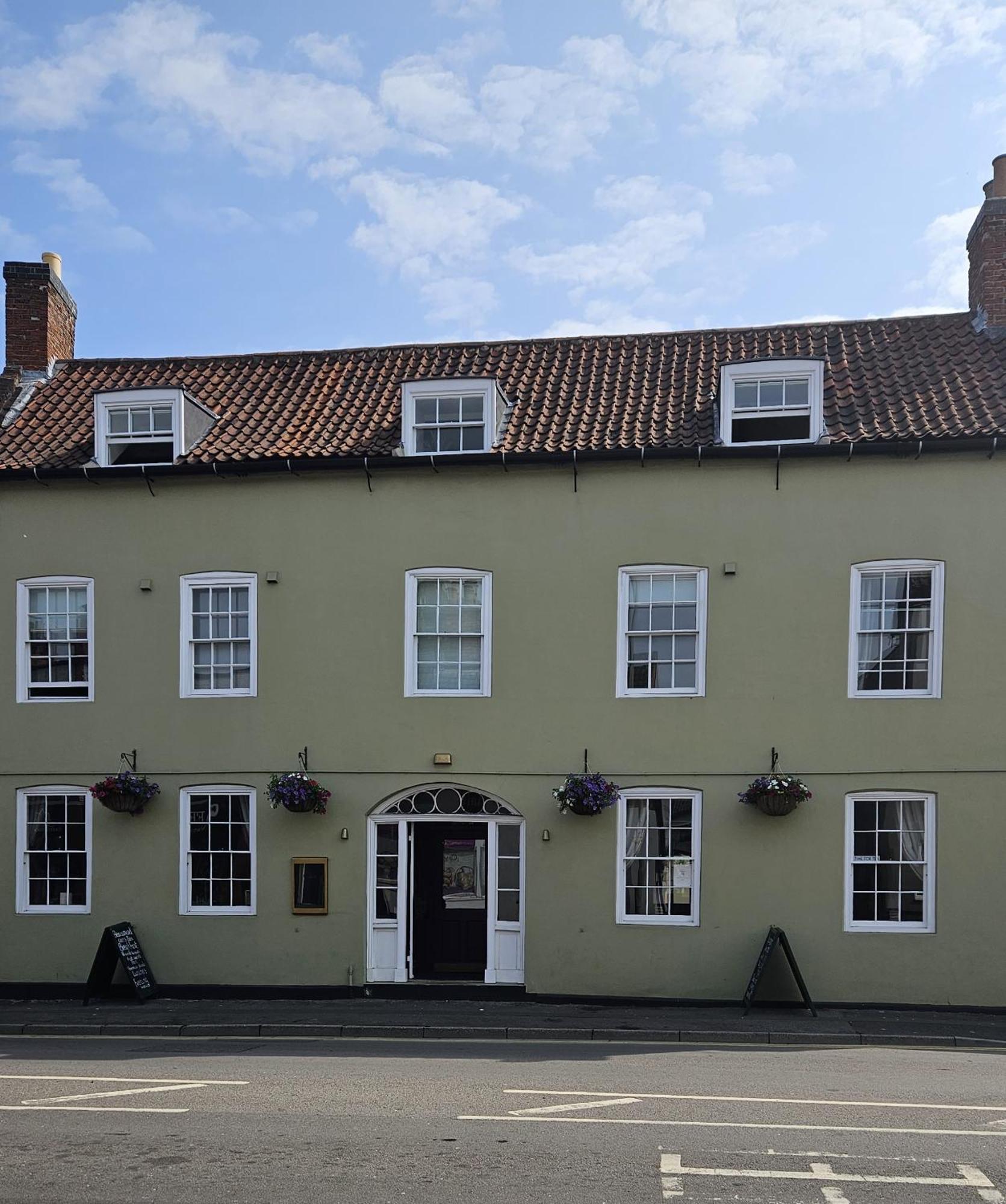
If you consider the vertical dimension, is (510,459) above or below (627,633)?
above

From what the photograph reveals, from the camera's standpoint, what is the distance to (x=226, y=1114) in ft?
28.8

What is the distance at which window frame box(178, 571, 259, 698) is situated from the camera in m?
15.3

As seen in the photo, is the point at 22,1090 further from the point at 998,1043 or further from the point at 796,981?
the point at 998,1043

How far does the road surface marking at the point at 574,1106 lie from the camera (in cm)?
887

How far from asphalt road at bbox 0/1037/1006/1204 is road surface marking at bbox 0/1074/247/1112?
0.10 ft

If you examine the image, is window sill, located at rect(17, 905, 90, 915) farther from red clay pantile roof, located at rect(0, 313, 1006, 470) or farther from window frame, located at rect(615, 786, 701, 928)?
window frame, located at rect(615, 786, 701, 928)

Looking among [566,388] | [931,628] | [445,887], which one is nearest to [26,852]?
[445,887]

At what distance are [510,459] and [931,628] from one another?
5.98 metres

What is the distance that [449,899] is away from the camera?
49.9 feet

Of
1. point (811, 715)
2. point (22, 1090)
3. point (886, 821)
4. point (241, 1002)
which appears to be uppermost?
point (811, 715)

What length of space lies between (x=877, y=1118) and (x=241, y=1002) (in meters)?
8.92

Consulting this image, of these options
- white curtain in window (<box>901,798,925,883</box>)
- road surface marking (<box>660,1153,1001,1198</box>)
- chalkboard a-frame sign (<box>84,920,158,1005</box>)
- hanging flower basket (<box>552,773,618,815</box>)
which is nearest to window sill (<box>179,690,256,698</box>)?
chalkboard a-frame sign (<box>84,920,158,1005</box>)

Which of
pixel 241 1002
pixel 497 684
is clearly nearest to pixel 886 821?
pixel 497 684

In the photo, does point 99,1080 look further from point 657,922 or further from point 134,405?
point 134,405
